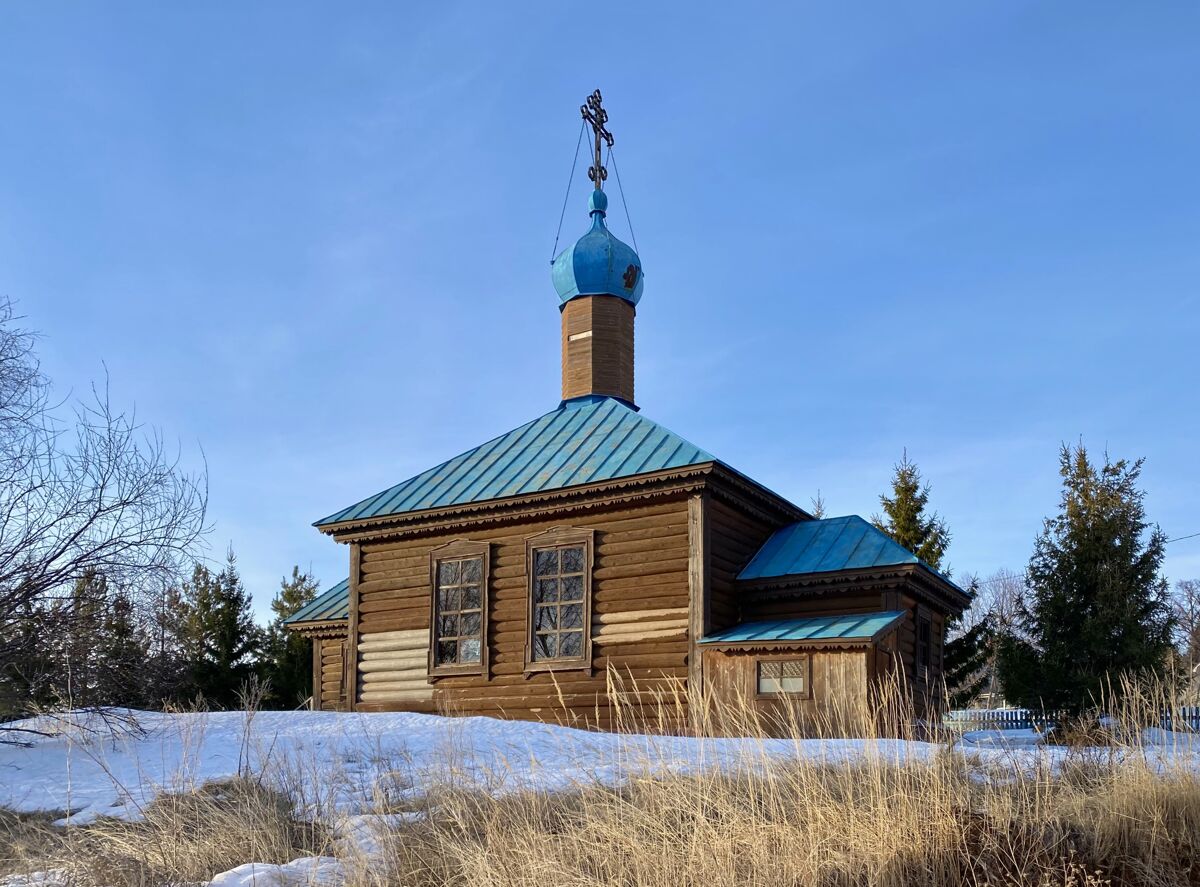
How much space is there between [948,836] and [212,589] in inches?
1036

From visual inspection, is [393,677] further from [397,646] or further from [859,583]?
[859,583]

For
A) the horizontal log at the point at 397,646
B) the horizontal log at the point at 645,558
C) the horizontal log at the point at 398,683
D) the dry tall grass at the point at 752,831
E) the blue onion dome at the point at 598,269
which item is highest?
the blue onion dome at the point at 598,269

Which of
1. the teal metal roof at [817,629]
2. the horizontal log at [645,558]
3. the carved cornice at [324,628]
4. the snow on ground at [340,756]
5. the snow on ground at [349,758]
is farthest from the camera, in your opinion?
the carved cornice at [324,628]

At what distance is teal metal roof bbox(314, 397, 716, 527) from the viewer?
1605 centimetres

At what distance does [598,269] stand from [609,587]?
7.25 meters

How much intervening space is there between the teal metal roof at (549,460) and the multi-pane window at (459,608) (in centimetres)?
79

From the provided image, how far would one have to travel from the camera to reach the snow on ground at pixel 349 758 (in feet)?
23.0

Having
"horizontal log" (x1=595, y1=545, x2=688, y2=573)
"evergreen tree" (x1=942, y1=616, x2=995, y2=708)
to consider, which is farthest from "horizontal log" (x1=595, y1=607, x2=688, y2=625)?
"evergreen tree" (x1=942, y1=616, x2=995, y2=708)

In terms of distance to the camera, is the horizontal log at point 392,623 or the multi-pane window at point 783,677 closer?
the multi-pane window at point 783,677

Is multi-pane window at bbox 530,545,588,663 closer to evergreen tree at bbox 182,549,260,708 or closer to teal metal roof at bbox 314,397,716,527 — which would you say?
teal metal roof at bbox 314,397,716,527

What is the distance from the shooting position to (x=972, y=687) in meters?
24.5

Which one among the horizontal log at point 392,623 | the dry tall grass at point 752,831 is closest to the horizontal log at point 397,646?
the horizontal log at point 392,623

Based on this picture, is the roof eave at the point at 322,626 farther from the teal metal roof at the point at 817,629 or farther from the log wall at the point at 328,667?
the teal metal roof at the point at 817,629

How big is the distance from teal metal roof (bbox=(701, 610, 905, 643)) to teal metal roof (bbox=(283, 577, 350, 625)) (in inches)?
324
